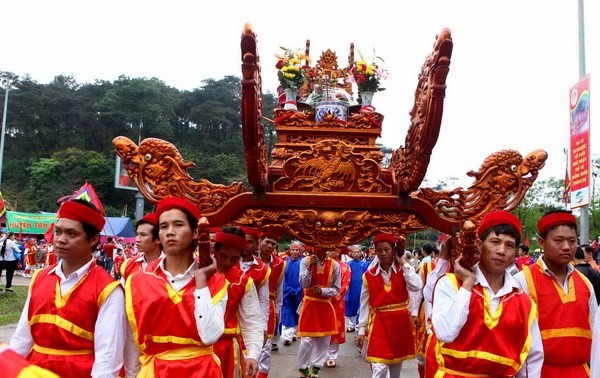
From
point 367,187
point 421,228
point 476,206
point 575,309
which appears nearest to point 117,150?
point 367,187

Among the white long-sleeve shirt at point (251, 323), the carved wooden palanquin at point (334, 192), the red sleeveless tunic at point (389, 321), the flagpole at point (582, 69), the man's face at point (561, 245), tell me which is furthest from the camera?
the flagpole at point (582, 69)

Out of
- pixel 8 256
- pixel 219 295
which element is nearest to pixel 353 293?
pixel 8 256

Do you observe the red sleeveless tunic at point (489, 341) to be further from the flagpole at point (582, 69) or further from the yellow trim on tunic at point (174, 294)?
the flagpole at point (582, 69)

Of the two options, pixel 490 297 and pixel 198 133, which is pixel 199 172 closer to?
pixel 198 133

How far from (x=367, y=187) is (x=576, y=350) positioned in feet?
5.79

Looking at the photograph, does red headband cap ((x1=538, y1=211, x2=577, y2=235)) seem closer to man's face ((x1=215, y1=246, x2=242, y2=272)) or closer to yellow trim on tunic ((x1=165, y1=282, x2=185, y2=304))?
man's face ((x1=215, y1=246, x2=242, y2=272))

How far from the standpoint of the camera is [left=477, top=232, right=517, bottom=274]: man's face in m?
3.18

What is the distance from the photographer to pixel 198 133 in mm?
56688

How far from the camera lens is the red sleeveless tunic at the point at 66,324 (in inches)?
115

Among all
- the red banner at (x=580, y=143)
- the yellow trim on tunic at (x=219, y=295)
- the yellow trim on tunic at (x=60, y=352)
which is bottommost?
the yellow trim on tunic at (x=60, y=352)

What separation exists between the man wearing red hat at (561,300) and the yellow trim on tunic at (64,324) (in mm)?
2704

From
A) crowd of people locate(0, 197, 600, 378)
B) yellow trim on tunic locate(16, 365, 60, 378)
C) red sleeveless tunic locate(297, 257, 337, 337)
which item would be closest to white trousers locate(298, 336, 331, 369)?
red sleeveless tunic locate(297, 257, 337, 337)

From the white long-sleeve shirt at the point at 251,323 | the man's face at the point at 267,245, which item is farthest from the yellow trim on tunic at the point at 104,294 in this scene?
the man's face at the point at 267,245

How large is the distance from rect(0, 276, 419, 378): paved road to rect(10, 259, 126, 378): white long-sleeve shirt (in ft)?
18.1
